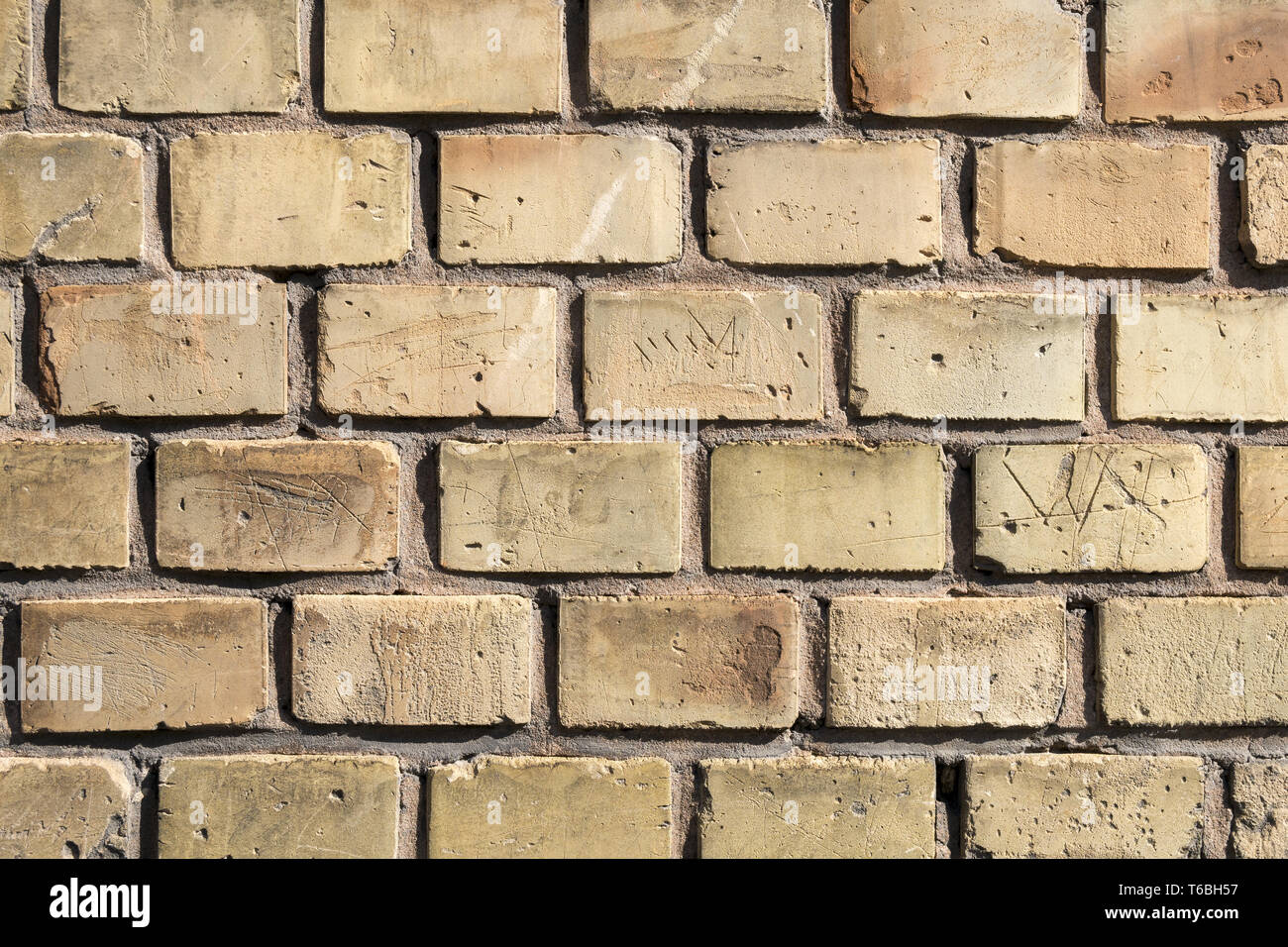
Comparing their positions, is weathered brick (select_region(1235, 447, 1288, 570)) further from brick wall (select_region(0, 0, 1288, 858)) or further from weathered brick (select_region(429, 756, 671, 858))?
weathered brick (select_region(429, 756, 671, 858))

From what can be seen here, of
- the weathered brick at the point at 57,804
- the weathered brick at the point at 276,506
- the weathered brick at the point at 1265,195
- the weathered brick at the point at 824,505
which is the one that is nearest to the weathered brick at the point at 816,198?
the weathered brick at the point at 824,505

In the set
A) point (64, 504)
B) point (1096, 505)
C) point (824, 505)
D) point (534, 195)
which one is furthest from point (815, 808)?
point (64, 504)

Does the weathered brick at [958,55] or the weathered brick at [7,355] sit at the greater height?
the weathered brick at [958,55]

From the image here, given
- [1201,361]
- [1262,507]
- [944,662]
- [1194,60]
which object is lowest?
[944,662]

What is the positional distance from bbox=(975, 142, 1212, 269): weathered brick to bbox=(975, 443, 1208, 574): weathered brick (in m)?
0.19

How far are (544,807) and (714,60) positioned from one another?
74cm

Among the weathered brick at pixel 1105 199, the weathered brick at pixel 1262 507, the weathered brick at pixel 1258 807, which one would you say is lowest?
the weathered brick at pixel 1258 807

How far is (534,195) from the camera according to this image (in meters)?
0.83

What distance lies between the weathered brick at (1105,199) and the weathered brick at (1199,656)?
1.11 ft

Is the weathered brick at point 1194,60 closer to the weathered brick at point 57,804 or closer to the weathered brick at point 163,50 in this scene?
the weathered brick at point 163,50

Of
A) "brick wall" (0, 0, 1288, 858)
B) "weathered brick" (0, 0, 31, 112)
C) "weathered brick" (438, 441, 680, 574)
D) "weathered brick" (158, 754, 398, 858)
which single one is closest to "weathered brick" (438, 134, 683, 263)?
"brick wall" (0, 0, 1288, 858)

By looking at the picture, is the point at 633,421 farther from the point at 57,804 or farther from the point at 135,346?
the point at 57,804

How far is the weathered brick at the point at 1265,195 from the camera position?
85 centimetres
